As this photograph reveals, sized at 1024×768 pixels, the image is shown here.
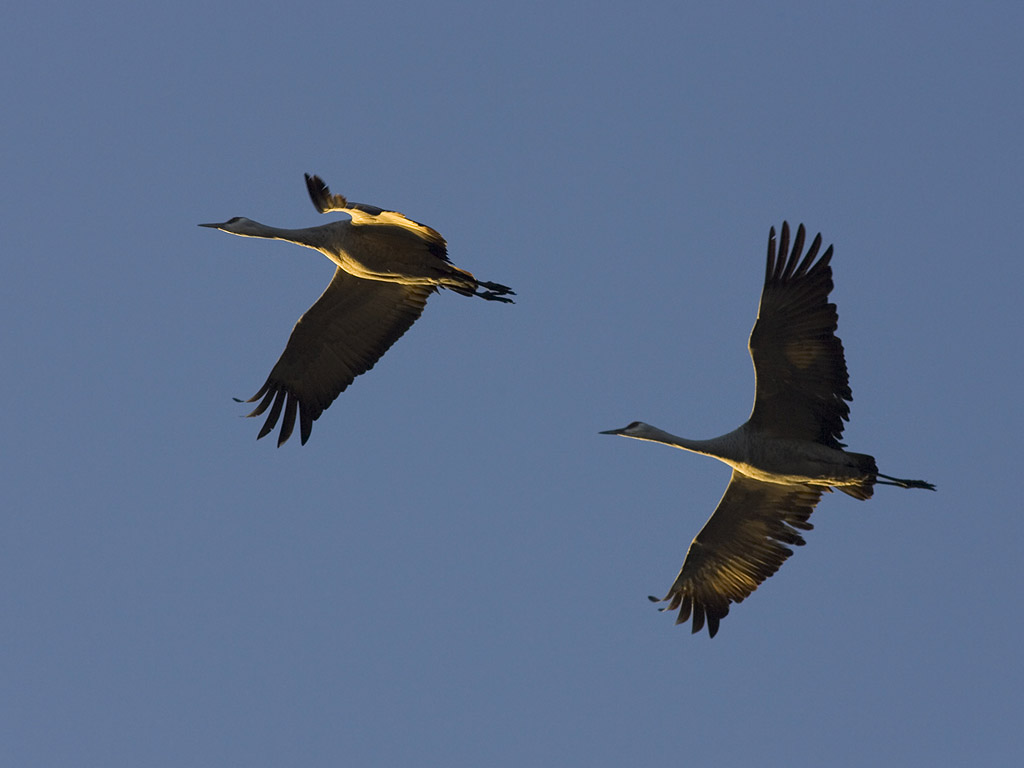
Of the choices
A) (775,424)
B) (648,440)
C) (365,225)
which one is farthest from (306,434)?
→ (775,424)

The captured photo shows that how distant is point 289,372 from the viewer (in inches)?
628

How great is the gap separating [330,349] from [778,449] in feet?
17.8

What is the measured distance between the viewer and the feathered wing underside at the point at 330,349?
1574cm

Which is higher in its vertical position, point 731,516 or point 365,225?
point 365,225

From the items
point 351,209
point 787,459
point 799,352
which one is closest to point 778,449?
point 787,459

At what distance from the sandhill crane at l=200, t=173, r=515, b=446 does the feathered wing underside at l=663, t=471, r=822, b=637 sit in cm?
339

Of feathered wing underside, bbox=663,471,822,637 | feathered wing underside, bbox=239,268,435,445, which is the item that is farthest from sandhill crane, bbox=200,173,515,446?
feathered wing underside, bbox=663,471,822,637

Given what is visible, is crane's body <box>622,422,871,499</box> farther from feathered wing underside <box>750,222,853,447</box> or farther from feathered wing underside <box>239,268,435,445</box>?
feathered wing underside <box>239,268,435,445</box>

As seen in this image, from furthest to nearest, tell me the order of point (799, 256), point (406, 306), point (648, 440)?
point (406, 306), point (648, 440), point (799, 256)

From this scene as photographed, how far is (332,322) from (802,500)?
222 inches

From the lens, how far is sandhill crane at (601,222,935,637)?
12.9 metres

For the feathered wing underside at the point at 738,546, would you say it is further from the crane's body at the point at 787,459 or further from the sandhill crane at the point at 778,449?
the crane's body at the point at 787,459

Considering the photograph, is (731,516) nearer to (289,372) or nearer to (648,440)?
(648,440)

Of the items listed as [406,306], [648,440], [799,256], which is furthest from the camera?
[406,306]
